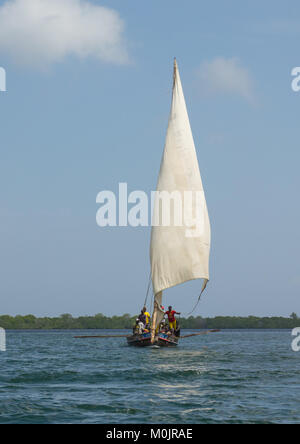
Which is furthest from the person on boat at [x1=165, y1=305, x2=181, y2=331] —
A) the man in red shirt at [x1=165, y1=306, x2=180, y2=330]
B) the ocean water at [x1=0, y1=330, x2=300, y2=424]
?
the ocean water at [x1=0, y1=330, x2=300, y2=424]

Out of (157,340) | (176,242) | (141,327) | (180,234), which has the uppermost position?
(180,234)

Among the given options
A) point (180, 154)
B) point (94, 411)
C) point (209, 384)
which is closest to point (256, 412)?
point (94, 411)

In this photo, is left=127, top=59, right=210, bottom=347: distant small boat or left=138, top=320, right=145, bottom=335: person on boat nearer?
left=127, top=59, right=210, bottom=347: distant small boat

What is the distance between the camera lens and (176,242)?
36031 millimetres

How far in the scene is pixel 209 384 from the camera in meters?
18.5

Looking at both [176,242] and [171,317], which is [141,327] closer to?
[171,317]

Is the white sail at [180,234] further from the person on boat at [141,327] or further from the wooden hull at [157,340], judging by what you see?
the person on boat at [141,327]

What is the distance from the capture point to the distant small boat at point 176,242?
36.0 metres

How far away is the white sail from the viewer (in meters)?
36.0

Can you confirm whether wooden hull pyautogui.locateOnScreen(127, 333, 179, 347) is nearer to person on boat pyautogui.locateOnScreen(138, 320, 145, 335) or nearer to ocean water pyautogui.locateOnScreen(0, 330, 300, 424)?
person on boat pyautogui.locateOnScreen(138, 320, 145, 335)

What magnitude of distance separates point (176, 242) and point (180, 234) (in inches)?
20.5

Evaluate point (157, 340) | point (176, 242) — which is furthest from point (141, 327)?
point (176, 242)

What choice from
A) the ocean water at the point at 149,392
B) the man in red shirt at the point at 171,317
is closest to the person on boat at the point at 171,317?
the man in red shirt at the point at 171,317
